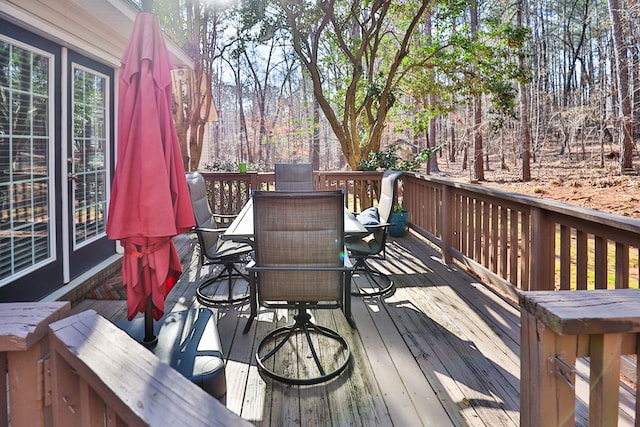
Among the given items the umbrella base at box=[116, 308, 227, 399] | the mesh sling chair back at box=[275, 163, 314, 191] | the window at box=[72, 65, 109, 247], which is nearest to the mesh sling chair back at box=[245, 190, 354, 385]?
the umbrella base at box=[116, 308, 227, 399]

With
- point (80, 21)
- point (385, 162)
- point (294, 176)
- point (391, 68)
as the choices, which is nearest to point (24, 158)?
point (80, 21)

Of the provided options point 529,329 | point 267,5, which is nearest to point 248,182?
point 267,5

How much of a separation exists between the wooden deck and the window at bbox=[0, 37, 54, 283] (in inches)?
27.0

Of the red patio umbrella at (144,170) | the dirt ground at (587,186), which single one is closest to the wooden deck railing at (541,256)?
the red patio umbrella at (144,170)

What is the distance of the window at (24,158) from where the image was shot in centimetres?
308

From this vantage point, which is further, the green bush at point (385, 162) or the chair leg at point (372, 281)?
the green bush at point (385, 162)

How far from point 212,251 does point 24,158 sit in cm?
153

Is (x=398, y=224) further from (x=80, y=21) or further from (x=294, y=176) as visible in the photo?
(x=80, y=21)

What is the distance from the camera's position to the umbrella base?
210cm

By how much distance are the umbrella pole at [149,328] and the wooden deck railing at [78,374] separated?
1.31m

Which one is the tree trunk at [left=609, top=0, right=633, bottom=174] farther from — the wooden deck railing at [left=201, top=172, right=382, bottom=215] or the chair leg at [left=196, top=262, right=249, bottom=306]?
the chair leg at [left=196, top=262, right=249, bottom=306]

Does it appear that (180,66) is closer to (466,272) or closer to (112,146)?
(112,146)

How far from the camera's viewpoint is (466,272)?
4.59 m

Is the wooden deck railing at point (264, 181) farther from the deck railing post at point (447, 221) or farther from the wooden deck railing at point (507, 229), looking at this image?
the deck railing post at point (447, 221)
